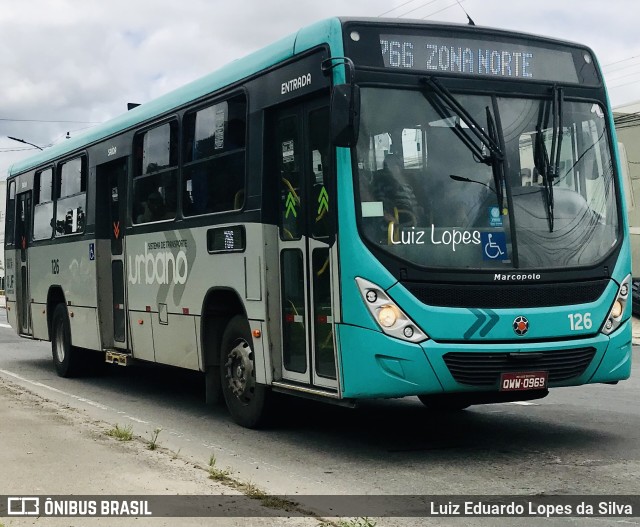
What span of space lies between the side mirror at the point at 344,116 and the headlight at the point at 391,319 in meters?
1.12

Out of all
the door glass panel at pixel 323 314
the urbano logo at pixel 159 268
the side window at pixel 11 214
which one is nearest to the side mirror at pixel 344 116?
the door glass panel at pixel 323 314

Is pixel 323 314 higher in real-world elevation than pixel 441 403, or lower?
higher

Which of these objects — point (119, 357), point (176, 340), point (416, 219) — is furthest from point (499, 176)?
point (119, 357)

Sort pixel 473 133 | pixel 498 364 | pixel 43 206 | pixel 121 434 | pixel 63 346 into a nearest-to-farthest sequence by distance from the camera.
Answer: pixel 498 364 → pixel 473 133 → pixel 121 434 → pixel 63 346 → pixel 43 206

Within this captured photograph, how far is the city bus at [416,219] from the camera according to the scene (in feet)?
25.7

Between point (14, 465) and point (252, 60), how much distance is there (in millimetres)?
4163

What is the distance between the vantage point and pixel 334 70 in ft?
26.3

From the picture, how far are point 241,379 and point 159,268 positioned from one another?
7.11 feet

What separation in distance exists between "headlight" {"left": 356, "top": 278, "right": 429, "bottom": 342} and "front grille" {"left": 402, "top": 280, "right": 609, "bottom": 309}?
7.2 inches

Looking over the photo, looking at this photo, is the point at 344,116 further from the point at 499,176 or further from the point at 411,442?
the point at 411,442

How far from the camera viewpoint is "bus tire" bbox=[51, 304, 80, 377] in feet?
48.2

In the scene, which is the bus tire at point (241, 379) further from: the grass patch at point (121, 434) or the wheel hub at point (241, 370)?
the grass patch at point (121, 434)

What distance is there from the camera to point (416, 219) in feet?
26.0

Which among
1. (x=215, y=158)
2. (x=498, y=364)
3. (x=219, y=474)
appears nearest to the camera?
(x=219, y=474)
